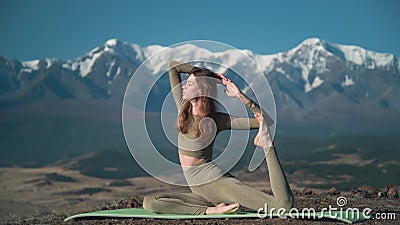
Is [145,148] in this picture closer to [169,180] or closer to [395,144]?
[169,180]

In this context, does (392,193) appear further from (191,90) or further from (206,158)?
(191,90)

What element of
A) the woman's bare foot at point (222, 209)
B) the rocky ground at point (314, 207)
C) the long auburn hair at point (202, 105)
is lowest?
the rocky ground at point (314, 207)

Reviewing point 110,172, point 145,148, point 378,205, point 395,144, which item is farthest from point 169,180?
point 395,144

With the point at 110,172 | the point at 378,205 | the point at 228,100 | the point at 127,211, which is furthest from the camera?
the point at 110,172

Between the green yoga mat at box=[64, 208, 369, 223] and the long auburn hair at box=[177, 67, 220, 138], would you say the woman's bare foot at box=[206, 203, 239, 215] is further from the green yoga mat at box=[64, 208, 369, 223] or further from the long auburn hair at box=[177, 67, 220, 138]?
the long auburn hair at box=[177, 67, 220, 138]

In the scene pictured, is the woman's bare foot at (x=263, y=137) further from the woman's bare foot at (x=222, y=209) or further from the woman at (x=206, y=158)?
the woman's bare foot at (x=222, y=209)

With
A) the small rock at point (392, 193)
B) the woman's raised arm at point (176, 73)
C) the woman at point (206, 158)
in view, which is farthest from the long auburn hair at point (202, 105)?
the small rock at point (392, 193)

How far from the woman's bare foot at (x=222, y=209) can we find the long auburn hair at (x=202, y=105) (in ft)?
3.62

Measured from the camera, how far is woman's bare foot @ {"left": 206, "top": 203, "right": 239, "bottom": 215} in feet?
26.5

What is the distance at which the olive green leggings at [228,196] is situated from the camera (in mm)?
7816

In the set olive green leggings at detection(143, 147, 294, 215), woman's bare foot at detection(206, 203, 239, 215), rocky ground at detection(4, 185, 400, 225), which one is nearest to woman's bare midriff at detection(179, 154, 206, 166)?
olive green leggings at detection(143, 147, 294, 215)

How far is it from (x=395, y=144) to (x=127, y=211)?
120 meters

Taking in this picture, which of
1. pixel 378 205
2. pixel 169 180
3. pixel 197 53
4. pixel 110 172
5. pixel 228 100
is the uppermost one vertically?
pixel 197 53

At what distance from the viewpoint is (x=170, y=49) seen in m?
9.97
